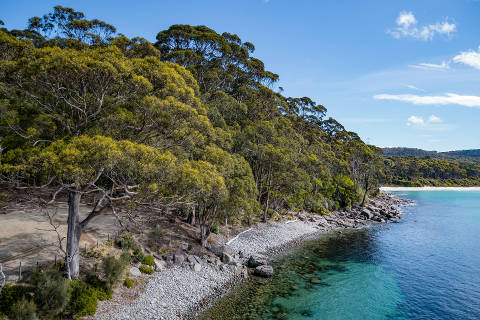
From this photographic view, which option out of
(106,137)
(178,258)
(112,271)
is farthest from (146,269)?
(106,137)

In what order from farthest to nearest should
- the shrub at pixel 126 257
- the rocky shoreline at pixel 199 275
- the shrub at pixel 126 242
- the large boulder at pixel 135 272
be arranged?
the shrub at pixel 126 242
the large boulder at pixel 135 272
the shrub at pixel 126 257
the rocky shoreline at pixel 199 275

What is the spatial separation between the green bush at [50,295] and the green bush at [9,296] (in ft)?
1.95

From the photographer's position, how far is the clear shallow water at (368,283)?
19719 mm

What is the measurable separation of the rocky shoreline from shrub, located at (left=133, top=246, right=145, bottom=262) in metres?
1.38

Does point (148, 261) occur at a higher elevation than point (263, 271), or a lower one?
higher

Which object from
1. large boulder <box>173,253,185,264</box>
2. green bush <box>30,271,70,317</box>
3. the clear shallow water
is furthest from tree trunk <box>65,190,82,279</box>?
the clear shallow water

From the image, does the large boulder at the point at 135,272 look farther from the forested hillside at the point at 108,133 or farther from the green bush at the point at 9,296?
the green bush at the point at 9,296

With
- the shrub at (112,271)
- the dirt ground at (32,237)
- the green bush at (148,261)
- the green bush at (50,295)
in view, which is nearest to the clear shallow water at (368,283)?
the shrub at (112,271)

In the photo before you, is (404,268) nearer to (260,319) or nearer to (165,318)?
(260,319)

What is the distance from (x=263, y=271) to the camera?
2464cm

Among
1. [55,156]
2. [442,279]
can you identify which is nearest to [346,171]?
[442,279]

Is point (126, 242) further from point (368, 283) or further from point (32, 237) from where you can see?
point (368, 283)

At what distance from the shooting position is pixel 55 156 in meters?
13.4

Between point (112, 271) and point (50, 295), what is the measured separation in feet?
→ 12.2
